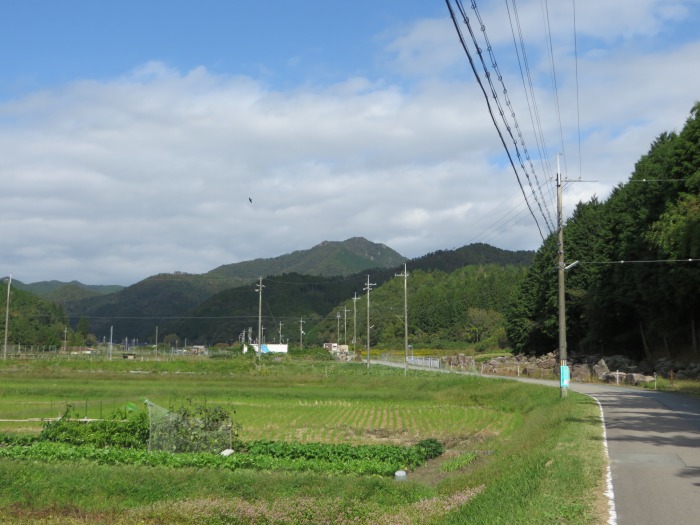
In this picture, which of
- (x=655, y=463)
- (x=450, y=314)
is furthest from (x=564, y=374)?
(x=450, y=314)

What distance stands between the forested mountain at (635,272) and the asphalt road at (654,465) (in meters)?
20.7

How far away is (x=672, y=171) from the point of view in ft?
155

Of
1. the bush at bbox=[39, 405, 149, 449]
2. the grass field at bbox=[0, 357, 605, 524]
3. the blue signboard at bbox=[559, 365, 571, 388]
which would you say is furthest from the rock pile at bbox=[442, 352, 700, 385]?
the bush at bbox=[39, 405, 149, 449]

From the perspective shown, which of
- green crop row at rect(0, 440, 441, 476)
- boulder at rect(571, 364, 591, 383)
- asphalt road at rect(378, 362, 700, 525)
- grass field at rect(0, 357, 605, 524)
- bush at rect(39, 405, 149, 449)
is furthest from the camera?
boulder at rect(571, 364, 591, 383)

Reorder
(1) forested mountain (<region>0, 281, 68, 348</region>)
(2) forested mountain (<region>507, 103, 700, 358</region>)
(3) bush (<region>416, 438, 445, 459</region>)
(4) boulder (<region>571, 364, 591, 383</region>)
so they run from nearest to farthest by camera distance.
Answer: (3) bush (<region>416, 438, 445, 459</region>) < (2) forested mountain (<region>507, 103, 700, 358</region>) < (4) boulder (<region>571, 364, 591, 383</region>) < (1) forested mountain (<region>0, 281, 68, 348</region>)

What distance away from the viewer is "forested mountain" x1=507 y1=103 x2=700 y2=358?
45.3 m

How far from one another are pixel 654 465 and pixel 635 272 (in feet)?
148

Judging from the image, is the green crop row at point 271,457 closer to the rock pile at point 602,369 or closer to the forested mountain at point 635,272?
the forested mountain at point 635,272

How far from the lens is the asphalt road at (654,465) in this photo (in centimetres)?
986

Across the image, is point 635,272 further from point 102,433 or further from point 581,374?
point 102,433

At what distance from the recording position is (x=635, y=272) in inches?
2174

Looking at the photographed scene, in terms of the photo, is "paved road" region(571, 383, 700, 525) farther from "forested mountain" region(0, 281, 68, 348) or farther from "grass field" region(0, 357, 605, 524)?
"forested mountain" region(0, 281, 68, 348)

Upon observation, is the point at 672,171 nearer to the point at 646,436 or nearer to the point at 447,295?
the point at 646,436

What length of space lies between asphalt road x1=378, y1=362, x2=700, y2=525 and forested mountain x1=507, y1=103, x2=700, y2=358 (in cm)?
2068
